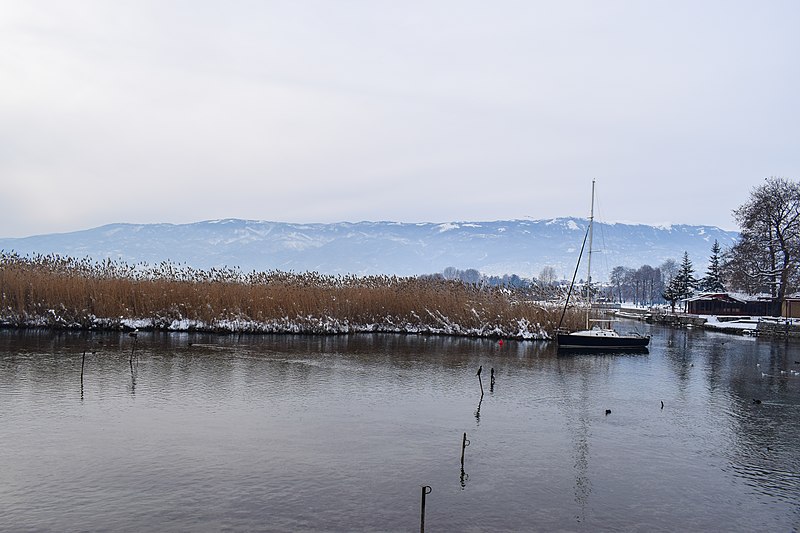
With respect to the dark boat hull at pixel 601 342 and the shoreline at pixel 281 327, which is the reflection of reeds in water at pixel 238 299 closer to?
the shoreline at pixel 281 327

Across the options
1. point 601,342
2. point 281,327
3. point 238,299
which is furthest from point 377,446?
point 238,299

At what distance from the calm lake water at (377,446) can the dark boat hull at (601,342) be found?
7893mm

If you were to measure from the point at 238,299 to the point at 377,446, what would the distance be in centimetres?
2581

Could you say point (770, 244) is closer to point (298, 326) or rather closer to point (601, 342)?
point (601, 342)

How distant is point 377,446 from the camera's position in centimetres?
1614

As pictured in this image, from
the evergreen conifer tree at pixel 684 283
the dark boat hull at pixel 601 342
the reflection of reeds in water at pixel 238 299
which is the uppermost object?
the evergreen conifer tree at pixel 684 283

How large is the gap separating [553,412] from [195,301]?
25557 millimetres

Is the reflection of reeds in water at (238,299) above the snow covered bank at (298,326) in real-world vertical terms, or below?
above

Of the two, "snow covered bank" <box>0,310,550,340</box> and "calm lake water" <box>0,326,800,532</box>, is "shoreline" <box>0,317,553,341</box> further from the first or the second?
"calm lake water" <box>0,326,800,532</box>

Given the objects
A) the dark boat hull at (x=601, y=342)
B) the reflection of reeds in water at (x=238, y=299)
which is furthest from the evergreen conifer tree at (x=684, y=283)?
the dark boat hull at (x=601, y=342)

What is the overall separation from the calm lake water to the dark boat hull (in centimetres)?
789

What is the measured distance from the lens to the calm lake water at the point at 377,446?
12023 mm

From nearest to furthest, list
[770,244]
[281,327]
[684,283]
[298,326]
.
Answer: [281,327], [298,326], [770,244], [684,283]

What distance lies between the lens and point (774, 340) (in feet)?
161
